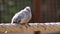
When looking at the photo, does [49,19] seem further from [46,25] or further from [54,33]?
[46,25]

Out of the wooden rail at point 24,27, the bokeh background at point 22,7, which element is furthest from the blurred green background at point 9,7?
the wooden rail at point 24,27

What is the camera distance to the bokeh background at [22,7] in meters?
2.36

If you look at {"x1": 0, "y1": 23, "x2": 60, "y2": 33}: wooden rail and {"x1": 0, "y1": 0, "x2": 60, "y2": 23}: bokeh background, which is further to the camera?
{"x1": 0, "y1": 0, "x2": 60, "y2": 23}: bokeh background

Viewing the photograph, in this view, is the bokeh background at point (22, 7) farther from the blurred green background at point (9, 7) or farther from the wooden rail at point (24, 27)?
the wooden rail at point (24, 27)

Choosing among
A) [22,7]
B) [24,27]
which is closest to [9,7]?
[22,7]

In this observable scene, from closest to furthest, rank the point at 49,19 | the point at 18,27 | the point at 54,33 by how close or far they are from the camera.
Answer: the point at 18,27, the point at 49,19, the point at 54,33

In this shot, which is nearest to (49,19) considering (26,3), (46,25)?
(26,3)

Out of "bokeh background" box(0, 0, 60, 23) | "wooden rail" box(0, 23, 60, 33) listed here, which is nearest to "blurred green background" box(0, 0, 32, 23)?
"bokeh background" box(0, 0, 60, 23)

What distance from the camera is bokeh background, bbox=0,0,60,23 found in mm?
2363

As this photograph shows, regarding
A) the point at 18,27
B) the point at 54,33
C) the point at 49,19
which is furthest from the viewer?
the point at 54,33

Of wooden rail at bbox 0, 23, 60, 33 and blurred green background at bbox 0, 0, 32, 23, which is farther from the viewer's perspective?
blurred green background at bbox 0, 0, 32, 23

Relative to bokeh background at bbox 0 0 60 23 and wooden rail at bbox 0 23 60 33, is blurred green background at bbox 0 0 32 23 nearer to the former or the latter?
bokeh background at bbox 0 0 60 23

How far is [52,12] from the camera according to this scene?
2.40 m

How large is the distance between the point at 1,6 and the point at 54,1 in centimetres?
57
